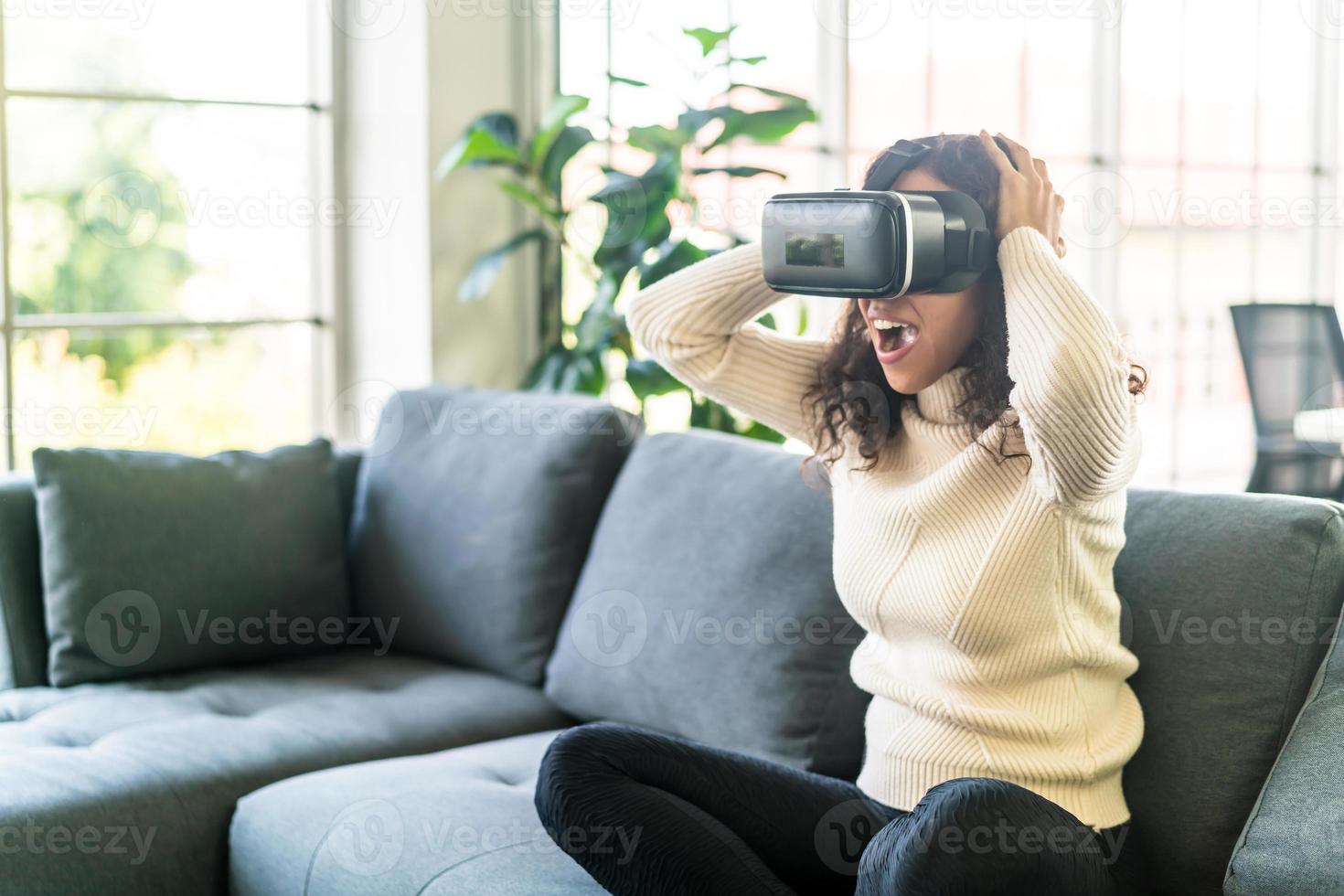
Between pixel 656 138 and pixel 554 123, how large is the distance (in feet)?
0.65

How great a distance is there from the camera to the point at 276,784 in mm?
1826

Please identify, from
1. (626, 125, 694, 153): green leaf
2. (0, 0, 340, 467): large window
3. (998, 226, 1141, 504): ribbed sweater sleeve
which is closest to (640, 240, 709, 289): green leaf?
(626, 125, 694, 153): green leaf

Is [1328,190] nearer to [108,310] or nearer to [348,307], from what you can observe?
[348,307]

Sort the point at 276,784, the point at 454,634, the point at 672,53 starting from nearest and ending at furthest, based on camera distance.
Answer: the point at 276,784
the point at 454,634
the point at 672,53

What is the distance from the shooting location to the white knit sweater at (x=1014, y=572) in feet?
3.99

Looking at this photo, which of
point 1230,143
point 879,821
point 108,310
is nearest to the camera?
point 879,821

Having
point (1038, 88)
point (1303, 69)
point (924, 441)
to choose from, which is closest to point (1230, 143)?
point (1303, 69)

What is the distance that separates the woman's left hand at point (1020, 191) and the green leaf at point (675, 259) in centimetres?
133

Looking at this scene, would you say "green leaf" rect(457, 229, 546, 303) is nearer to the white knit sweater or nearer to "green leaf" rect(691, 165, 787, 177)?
"green leaf" rect(691, 165, 787, 177)

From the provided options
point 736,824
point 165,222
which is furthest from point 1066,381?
point 165,222

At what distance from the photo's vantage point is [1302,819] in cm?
124

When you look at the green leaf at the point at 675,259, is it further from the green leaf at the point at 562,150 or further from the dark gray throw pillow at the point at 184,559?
the dark gray throw pillow at the point at 184,559

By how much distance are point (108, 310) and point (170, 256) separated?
172 mm

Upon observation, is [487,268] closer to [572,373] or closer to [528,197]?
[528,197]
